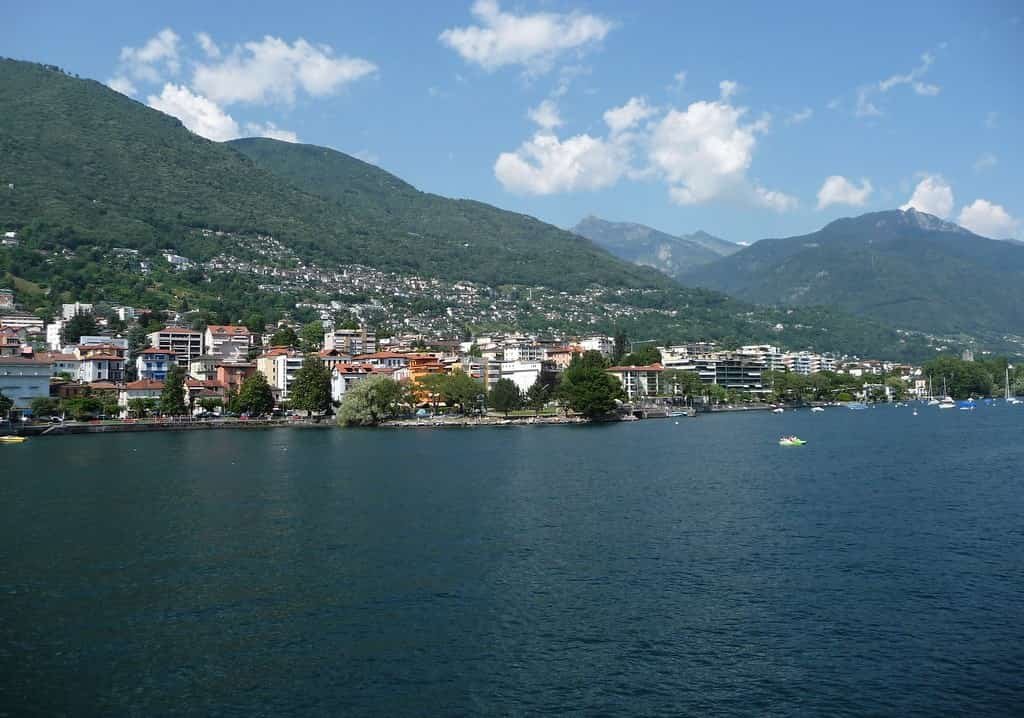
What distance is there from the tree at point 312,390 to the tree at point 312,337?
2770cm

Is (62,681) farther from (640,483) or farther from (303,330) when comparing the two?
(303,330)

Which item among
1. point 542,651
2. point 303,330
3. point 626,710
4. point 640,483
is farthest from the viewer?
point 303,330

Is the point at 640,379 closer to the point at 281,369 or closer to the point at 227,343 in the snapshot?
the point at 281,369

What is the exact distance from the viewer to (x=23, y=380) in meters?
74.2

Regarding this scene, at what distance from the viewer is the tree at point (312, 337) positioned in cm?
10949

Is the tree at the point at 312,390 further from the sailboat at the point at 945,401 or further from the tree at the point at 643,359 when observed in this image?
the sailboat at the point at 945,401

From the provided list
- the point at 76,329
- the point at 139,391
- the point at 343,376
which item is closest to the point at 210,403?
the point at 139,391

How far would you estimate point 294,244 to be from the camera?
183 m

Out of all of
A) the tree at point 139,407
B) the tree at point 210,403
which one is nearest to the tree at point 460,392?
the tree at point 210,403

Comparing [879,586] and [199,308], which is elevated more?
[199,308]

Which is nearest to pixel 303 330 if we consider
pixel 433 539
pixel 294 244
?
pixel 294 244

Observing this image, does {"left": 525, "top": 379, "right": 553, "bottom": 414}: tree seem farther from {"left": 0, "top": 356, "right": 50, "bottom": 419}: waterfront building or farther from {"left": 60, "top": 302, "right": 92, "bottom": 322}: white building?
{"left": 60, "top": 302, "right": 92, "bottom": 322}: white building

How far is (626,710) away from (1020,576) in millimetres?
11553

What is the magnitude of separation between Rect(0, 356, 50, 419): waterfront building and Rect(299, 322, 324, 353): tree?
35759mm
